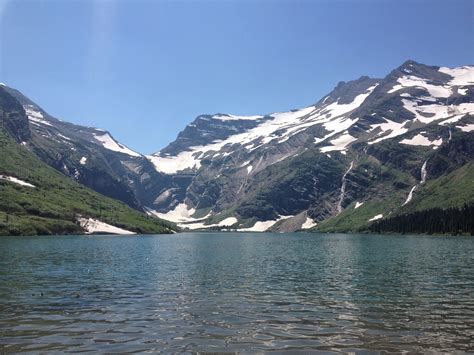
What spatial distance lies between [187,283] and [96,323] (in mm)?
23202

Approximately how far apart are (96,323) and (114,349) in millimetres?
7533

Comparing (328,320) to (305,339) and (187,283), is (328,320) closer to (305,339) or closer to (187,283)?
(305,339)

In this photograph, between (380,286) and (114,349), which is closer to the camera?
(114,349)

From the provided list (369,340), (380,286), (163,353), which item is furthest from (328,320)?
(380,286)

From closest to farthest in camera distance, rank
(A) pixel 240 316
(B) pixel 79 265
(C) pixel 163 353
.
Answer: (C) pixel 163 353 → (A) pixel 240 316 → (B) pixel 79 265

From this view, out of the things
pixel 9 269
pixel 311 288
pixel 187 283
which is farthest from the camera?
pixel 9 269

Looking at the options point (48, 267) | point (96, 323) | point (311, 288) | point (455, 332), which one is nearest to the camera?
point (455, 332)

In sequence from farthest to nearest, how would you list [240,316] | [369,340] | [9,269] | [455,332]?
[9,269] < [240,316] < [455,332] < [369,340]

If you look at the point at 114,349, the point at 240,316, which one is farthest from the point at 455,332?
the point at 114,349

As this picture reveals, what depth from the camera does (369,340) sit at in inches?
1064

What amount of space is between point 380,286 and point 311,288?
821 centimetres

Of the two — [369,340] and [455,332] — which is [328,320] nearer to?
[369,340]

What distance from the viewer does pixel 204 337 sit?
27.9 metres

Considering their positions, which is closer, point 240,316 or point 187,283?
point 240,316
